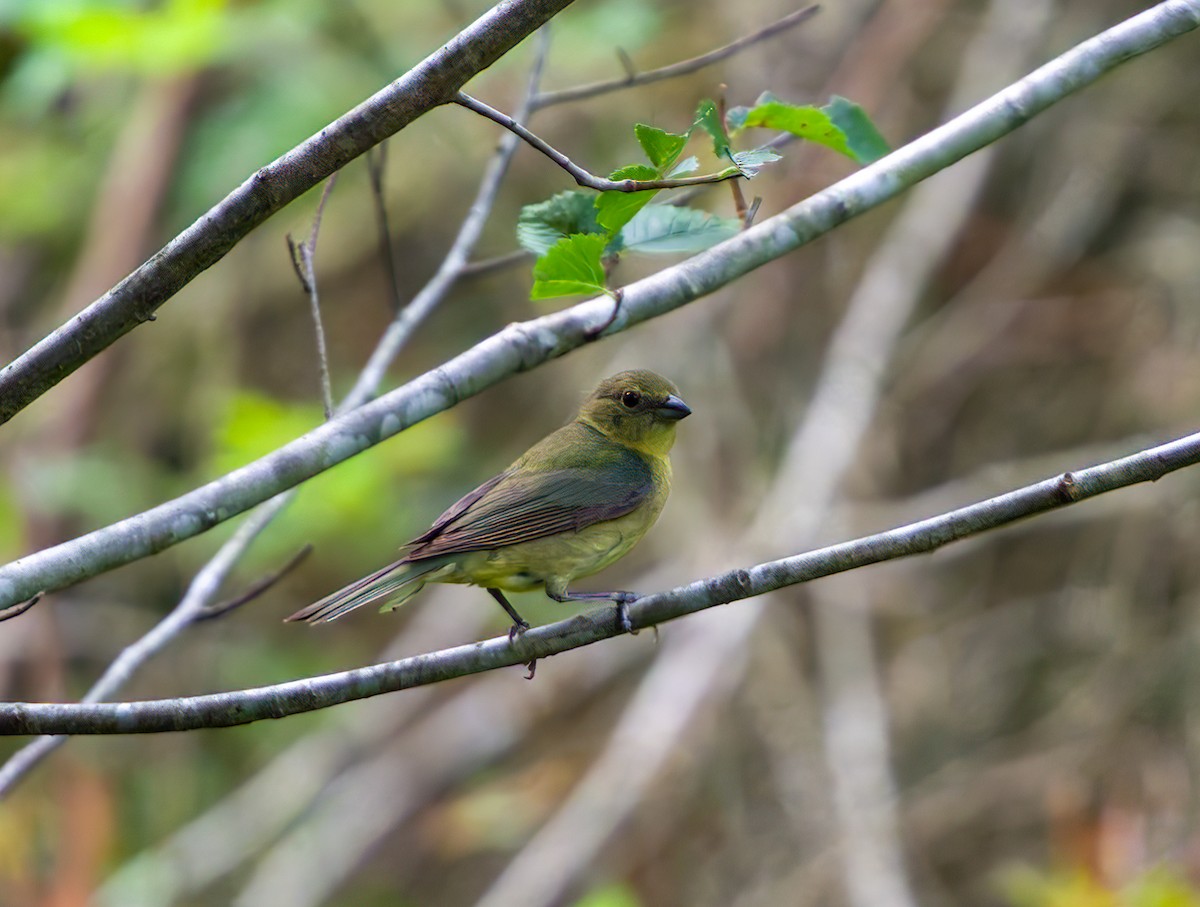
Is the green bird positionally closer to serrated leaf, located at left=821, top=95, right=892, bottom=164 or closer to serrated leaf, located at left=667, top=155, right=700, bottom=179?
serrated leaf, located at left=667, top=155, right=700, bottom=179

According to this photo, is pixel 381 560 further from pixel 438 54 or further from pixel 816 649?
pixel 438 54

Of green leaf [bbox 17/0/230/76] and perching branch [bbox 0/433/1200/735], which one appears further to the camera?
green leaf [bbox 17/0/230/76]

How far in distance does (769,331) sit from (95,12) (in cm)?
351

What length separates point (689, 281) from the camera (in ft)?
9.12

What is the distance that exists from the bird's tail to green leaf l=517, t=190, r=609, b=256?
0.88m

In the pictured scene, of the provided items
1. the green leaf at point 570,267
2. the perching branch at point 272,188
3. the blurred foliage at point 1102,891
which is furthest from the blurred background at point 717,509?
the perching branch at point 272,188

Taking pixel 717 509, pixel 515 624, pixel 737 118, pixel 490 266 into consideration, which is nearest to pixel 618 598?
pixel 515 624

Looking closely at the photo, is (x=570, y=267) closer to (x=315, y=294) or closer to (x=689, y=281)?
(x=689, y=281)

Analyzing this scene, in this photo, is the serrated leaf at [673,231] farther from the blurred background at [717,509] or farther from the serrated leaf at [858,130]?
the blurred background at [717,509]

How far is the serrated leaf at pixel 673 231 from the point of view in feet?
8.96

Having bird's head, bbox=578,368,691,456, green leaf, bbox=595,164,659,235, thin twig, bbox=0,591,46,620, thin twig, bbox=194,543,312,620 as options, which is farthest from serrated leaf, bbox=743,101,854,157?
thin twig, bbox=0,591,46,620

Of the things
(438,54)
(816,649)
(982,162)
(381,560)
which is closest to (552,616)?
(381,560)

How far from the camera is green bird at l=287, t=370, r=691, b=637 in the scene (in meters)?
3.14

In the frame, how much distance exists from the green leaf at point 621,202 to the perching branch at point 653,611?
2.29 ft
